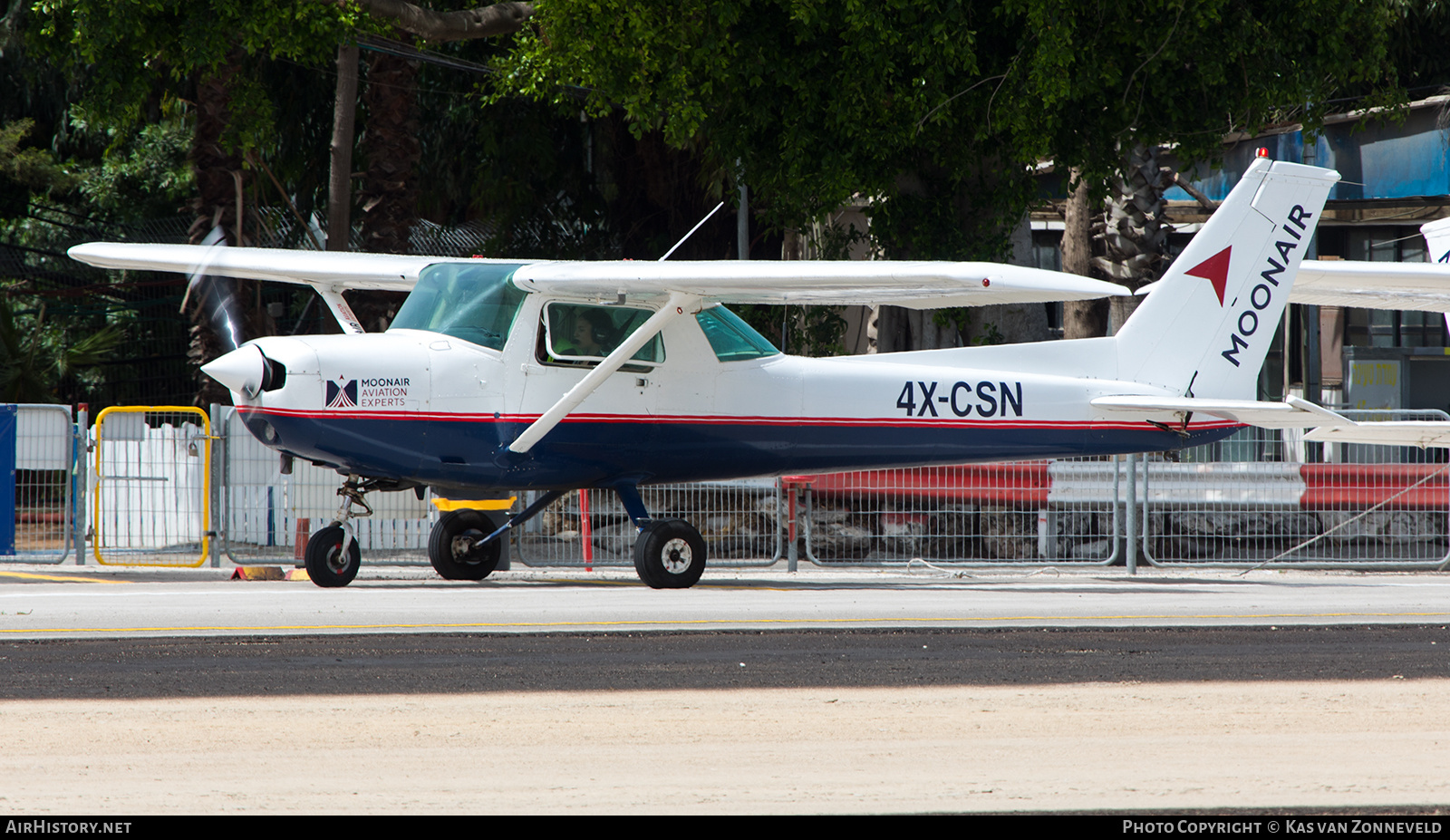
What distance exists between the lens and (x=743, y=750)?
5.23 meters

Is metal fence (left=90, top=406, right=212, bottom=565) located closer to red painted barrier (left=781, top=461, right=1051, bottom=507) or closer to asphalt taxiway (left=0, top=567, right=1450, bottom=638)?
asphalt taxiway (left=0, top=567, right=1450, bottom=638)

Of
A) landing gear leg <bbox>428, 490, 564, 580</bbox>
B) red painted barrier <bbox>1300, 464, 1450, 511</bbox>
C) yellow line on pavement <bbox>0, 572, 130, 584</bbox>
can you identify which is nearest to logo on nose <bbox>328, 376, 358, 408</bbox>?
landing gear leg <bbox>428, 490, 564, 580</bbox>

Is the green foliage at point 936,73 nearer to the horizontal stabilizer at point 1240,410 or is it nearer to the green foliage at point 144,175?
the horizontal stabilizer at point 1240,410

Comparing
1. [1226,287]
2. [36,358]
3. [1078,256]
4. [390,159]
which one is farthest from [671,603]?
[36,358]

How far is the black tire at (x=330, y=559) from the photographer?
10516 millimetres

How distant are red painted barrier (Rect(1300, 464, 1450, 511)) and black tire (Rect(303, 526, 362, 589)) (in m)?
8.51

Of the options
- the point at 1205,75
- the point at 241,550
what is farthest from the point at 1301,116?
the point at 241,550

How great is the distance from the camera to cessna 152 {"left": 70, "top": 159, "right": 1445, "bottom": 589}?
10.1 m

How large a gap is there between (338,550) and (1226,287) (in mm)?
7611

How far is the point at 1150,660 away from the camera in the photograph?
7422mm

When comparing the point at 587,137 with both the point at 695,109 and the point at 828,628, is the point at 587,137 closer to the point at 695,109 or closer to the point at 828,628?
the point at 695,109
